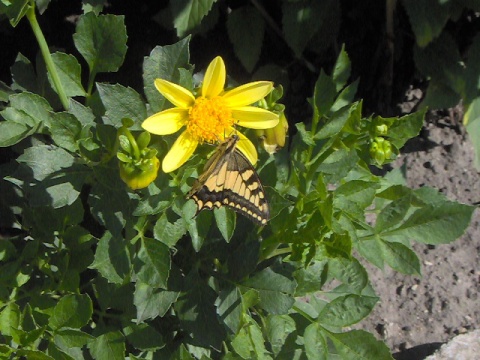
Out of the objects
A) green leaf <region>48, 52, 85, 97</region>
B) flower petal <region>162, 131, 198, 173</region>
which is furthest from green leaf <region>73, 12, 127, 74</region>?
flower petal <region>162, 131, 198, 173</region>

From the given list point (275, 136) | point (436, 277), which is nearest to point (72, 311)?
point (275, 136)

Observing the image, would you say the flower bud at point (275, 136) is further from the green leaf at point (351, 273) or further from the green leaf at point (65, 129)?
the green leaf at point (65, 129)

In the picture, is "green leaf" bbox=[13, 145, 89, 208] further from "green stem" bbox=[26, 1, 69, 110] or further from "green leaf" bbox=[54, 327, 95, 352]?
"green leaf" bbox=[54, 327, 95, 352]

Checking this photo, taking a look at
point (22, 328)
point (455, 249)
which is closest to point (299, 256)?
point (22, 328)

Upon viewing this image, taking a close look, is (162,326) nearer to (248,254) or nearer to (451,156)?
(248,254)

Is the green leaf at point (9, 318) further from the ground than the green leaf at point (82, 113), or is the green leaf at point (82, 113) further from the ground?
the green leaf at point (82, 113)

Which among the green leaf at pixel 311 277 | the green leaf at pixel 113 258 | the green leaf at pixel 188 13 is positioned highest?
the green leaf at pixel 188 13

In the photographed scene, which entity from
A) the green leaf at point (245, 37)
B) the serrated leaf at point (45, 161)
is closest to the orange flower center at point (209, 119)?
the serrated leaf at point (45, 161)

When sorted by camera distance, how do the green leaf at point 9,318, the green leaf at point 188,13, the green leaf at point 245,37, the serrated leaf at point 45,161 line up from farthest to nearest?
the green leaf at point 245,37 → the green leaf at point 188,13 → the green leaf at point 9,318 → the serrated leaf at point 45,161
